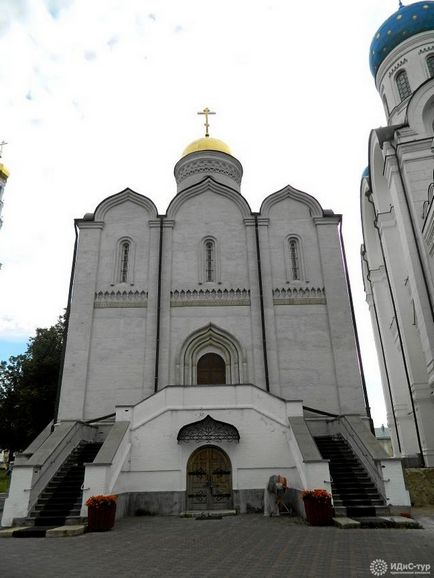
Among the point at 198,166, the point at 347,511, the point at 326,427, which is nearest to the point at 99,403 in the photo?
the point at 326,427

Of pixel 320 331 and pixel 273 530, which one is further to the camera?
pixel 320 331

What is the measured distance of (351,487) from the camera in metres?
10.2

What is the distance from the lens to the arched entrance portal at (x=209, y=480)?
10883 millimetres

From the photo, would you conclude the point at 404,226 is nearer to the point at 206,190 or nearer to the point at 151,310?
the point at 206,190

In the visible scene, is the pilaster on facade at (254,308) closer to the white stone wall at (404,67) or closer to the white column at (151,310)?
the white column at (151,310)

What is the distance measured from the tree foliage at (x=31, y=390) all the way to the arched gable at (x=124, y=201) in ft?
28.3

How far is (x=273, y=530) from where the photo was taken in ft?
27.0

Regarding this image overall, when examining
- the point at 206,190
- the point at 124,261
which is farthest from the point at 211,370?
the point at 206,190

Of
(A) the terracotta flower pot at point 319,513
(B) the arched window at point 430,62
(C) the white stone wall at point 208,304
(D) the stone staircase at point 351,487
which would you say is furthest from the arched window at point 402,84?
(A) the terracotta flower pot at point 319,513

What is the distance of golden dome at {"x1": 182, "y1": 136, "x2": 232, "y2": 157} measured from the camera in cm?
2334

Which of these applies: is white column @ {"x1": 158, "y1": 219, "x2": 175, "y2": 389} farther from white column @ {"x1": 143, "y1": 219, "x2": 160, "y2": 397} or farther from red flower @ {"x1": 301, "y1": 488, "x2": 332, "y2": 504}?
red flower @ {"x1": 301, "y1": 488, "x2": 332, "y2": 504}

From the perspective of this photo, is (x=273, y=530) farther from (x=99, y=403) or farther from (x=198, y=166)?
(x=198, y=166)

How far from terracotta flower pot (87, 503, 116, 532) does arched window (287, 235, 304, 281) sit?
35.2 feet

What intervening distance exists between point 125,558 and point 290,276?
1237cm
